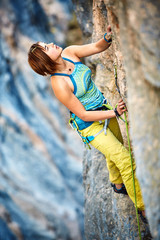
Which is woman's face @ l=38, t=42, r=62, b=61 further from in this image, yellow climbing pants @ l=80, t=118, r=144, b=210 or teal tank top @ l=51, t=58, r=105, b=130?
yellow climbing pants @ l=80, t=118, r=144, b=210

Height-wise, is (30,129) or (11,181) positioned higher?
(30,129)

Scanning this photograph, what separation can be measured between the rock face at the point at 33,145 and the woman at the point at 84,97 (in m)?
7.69

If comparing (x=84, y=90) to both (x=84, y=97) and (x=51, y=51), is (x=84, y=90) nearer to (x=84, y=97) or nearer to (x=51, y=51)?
(x=84, y=97)

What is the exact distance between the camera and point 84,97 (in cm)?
256

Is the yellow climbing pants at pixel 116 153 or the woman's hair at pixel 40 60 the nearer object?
the woman's hair at pixel 40 60

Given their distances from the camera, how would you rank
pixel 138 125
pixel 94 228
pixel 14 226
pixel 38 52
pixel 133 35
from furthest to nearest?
pixel 14 226 < pixel 94 228 < pixel 38 52 < pixel 138 125 < pixel 133 35

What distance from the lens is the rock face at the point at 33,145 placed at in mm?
9844

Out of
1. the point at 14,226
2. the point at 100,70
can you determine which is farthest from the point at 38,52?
the point at 14,226

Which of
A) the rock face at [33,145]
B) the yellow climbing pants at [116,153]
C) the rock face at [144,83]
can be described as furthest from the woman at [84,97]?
the rock face at [33,145]

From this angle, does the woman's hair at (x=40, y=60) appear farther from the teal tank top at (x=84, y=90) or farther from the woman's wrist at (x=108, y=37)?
the woman's wrist at (x=108, y=37)

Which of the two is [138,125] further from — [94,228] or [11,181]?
[11,181]

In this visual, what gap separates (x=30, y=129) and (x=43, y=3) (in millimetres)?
5267

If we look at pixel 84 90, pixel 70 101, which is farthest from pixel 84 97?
pixel 70 101

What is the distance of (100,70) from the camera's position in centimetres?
409
